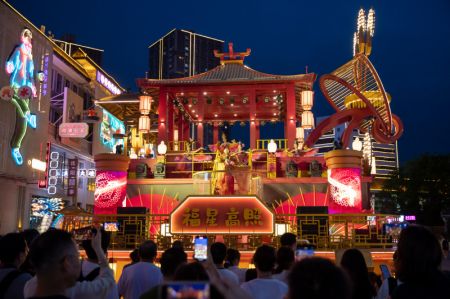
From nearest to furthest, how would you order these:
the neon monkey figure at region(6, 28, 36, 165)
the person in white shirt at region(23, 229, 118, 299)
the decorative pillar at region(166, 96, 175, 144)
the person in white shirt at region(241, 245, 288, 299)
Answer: the person in white shirt at region(23, 229, 118, 299)
the person in white shirt at region(241, 245, 288, 299)
the decorative pillar at region(166, 96, 175, 144)
the neon monkey figure at region(6, 28, 36, 165)

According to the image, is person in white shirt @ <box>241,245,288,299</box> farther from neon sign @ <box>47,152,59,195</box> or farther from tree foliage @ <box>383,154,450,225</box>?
tree foliage @ <box>383,154,450,225</box>

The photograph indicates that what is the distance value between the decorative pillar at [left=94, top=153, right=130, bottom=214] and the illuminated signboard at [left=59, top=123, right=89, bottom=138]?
14109 millimetres

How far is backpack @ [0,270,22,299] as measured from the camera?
369cm

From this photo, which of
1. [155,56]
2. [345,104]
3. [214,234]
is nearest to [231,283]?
[214,234]

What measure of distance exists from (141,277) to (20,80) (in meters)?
22.9

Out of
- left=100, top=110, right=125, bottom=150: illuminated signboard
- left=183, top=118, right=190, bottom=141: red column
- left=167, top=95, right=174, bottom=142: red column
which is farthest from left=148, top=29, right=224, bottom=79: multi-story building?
left=167, top=95, right=174, bottom=142: red column

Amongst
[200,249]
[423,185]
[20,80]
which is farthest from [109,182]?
[423,185]

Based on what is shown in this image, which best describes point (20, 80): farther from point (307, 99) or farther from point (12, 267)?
point (12, 267)

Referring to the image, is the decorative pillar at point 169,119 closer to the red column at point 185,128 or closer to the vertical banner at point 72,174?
the red column at point 185,128

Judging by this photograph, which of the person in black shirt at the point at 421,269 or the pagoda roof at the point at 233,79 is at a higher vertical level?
the pagoda roof at the point at 233,79

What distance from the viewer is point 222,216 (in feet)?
39.7

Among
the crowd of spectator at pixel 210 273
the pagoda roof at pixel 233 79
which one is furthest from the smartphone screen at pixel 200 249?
the pagoda roof at pixel 233 79

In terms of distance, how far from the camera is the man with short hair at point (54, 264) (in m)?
2.72

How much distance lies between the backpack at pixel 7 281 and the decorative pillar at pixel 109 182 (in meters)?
12.8
